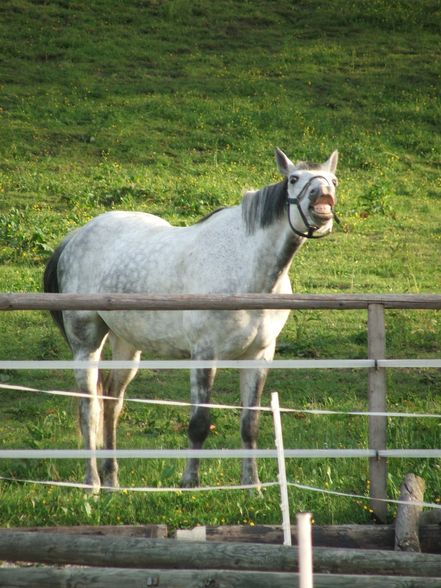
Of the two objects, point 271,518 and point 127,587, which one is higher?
point 127,587

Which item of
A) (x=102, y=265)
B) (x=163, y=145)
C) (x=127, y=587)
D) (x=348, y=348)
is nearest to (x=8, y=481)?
(x=102, y=265)

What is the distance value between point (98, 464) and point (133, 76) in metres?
20.4

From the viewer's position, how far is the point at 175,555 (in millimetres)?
5246

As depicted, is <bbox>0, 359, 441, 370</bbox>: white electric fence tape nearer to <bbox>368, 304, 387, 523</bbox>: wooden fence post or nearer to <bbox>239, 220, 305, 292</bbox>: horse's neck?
<bbox>368, 304, 387, 523</bbox>: wooden fence post

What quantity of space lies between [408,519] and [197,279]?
9.64 feet

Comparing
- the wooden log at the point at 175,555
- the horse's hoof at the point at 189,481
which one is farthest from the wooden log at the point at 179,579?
the horse's hoof at the point at 189,481

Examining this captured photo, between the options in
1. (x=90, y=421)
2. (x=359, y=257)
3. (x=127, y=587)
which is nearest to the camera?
(x=127, y=587)

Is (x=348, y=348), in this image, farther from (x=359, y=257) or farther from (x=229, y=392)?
(x=359, y=257)

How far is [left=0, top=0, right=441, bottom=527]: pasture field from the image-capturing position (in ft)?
28.1

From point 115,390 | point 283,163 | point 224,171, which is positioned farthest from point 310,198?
point 224,171

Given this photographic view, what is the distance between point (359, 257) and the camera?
17.3 metres

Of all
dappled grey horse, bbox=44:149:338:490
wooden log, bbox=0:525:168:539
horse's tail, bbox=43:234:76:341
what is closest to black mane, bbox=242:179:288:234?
dappled grey horse, bbox=44:149:338:490

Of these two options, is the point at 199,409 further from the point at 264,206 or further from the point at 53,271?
the point at 53,271

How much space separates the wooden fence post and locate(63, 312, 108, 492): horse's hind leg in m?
2.56
